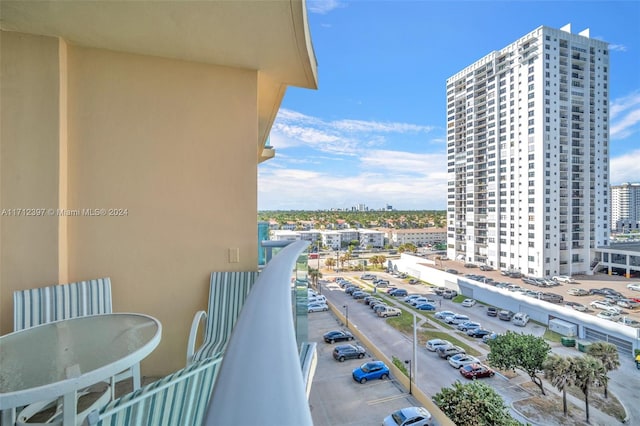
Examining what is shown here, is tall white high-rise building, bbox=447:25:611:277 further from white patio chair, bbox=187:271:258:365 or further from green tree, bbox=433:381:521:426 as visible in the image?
white patio chair, bbox=187:271:258:365

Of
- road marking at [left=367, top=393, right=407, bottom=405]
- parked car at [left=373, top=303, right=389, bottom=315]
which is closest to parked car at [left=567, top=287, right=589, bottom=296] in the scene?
parked car at [left=373, top=303, right=389, bottom=315]

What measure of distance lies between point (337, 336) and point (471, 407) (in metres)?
3.90

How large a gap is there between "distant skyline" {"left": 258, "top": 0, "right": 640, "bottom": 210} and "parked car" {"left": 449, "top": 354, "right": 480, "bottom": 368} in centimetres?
923

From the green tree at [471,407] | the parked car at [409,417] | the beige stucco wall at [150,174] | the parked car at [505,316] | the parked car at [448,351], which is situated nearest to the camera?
the beige stucco wall at [150,174]

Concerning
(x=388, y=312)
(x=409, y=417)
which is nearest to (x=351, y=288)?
(x=388, y=312)

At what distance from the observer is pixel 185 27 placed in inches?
76.8

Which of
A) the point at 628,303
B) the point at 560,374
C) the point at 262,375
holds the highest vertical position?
the point at 262,375

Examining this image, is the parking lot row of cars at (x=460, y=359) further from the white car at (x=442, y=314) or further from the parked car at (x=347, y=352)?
the parked car at (x=347, y=352)

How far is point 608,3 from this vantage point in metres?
23.3

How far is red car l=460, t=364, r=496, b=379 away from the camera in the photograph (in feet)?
34.8

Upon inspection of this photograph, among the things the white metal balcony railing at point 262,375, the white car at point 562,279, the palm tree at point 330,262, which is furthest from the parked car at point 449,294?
the white metal balcony railing at point 262,375

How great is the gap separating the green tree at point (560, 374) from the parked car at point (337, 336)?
692cm

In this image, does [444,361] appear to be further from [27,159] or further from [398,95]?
[398,95]

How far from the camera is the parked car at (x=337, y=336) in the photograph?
8677 mm
